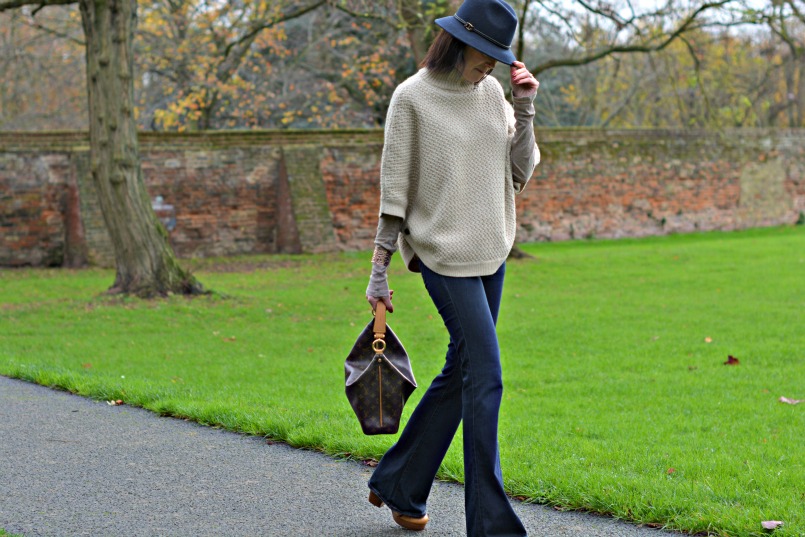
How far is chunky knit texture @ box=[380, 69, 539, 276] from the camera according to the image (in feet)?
12.6

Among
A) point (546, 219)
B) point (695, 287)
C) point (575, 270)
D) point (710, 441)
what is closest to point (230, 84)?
point (546, 219)

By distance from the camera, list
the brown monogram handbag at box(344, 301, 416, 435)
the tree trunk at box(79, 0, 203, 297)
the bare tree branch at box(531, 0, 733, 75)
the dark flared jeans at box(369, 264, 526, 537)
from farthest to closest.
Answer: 1. the bare tree branch at box(531, 0, 733, 75)
2. the tree trunk at box(79, 0, 203, 297)
3. the brown monogram handbag at box(344, 301, 416, 435)
4. the dark flared jeans at box(369, 264, 526, 537)

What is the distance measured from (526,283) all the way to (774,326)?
606cm

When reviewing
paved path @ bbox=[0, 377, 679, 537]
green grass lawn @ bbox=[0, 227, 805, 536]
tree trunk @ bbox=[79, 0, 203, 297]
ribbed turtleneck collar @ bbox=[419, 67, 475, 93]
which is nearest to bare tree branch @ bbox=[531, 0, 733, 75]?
green grass lawn @ bbox=[0, 227, 805, 536]

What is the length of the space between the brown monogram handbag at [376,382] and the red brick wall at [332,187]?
16676mm

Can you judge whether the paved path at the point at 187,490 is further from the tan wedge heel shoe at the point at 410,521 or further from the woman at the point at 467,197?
the woman at the point at 467,197

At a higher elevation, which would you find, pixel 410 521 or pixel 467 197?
pixel 467 197

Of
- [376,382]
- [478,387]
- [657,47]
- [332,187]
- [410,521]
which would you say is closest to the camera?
[478,387]

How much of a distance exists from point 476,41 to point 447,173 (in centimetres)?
47

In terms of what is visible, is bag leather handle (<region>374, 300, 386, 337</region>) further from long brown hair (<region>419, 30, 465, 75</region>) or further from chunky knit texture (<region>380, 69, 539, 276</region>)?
long brown hair (<region>419, 30, 465, 75</region>)

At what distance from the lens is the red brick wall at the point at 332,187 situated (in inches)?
797

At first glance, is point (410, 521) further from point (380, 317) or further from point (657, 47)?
point (657, 47)

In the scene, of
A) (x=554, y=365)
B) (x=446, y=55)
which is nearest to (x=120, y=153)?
(x=554, y=365)

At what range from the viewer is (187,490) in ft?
15.6
